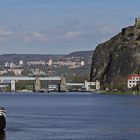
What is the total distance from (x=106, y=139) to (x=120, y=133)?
655cm

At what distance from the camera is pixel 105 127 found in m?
86.8

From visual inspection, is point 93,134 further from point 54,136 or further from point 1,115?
point 1,115

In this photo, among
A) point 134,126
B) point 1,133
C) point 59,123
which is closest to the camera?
point 1,133

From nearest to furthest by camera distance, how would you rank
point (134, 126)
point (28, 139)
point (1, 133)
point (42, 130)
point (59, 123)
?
point (28, 139) → point (1, 133) → point (42, 130) → point (134, 126) → point (59, 123)

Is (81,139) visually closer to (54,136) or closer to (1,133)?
(54,136)

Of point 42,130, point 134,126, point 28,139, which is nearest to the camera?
point 28,139

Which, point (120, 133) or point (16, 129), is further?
point (16, 129)

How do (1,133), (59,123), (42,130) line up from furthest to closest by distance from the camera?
(59,123) → (42,130) → (1,133)

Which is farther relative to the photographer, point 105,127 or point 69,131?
point 105,127

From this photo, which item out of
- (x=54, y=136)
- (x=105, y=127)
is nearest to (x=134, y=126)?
(x=105, y=127)

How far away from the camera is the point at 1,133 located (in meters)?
75.7

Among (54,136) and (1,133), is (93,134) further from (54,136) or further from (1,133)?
(1,133)

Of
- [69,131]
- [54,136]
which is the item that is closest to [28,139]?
[54,136]

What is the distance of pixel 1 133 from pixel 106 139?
11612 mm
